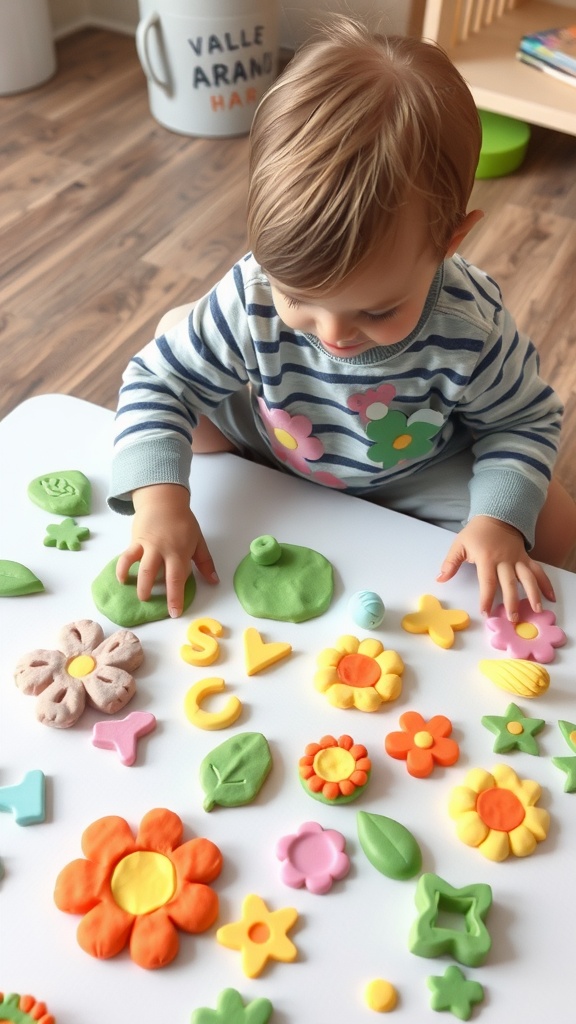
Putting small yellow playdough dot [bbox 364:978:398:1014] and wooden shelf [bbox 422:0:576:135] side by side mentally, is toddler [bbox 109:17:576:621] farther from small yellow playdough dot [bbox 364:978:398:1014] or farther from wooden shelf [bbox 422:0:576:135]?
wooden shelf [bbox 422:0:576:135]

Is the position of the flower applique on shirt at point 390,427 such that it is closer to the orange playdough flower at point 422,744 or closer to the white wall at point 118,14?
the orange playdough flower at point 422,744

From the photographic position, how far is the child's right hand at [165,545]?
0.63 m

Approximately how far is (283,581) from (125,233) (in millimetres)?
1059

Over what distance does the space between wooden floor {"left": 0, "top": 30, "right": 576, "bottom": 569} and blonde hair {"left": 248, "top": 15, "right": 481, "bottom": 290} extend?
64 centimetres

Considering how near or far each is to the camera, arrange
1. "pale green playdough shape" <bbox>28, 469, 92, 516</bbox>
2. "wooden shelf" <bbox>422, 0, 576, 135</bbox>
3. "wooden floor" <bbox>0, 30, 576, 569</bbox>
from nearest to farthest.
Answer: "pale green playdough shape" <bbox>28, 469, 92, 516</bbox>
"wooden floor" <bbox>0, 30, 576, 569</bbox>
"wooden shelf" <bbox>422, 0, 576, 135</bbox>

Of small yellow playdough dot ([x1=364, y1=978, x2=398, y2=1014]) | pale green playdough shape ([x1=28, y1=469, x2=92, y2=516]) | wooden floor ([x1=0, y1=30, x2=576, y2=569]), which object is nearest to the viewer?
small yellow playdough dot ([x1=364, y1=978, x2=398, y2=1014])

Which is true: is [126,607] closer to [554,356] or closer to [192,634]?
[192,634]

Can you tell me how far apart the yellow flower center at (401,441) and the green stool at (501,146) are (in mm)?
1068

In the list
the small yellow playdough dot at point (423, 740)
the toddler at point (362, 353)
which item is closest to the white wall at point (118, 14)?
the toddler at point (362, 353)

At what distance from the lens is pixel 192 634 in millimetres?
608

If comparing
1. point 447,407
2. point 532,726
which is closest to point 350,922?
point 532,726

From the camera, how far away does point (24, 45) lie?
6.03ft

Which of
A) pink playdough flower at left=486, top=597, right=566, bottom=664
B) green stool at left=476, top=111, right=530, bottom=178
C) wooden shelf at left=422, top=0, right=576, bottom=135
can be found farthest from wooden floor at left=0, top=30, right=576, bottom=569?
pink playdough flower at left=486, top=597, right=566, bottom=664

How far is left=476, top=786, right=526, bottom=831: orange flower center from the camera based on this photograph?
0.52 metres
